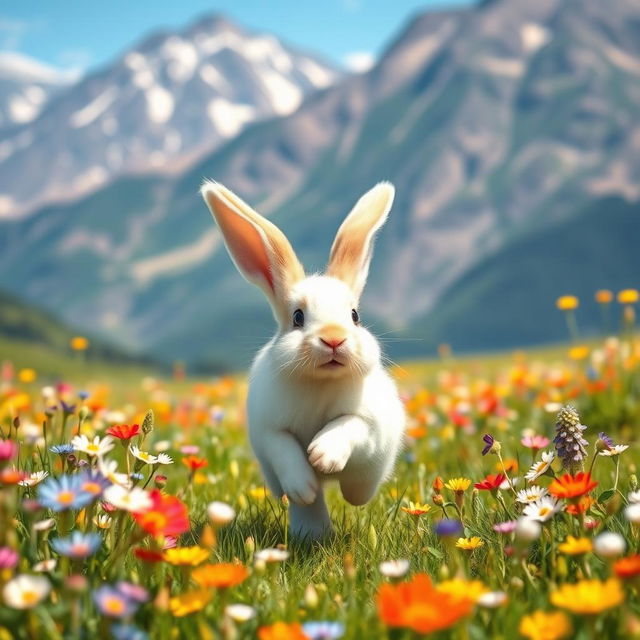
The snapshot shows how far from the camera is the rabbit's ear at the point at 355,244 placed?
396 centimetres

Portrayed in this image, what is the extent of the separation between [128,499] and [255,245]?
1.78 metres

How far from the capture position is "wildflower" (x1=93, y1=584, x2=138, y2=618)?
6.07ft

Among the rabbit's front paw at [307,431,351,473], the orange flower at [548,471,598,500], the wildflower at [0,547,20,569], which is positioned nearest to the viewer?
the wildflower at [0,547,20,569]

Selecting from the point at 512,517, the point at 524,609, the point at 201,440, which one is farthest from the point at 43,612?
the point at 201,440

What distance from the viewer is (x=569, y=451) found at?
128 inches

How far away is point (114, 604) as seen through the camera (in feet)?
6.21

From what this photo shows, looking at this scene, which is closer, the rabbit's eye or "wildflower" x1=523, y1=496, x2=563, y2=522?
"wildflower" x1=523, y1=496, x2=563, y2=522

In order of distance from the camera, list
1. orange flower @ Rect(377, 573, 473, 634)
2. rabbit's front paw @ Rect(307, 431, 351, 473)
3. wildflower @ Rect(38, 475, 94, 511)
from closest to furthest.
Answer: orange flower @ Rect(377, 573, 473, 634), wildflower @ Rect(38, 475, 94, 511), rabbit's front paw @ Rect(307, 431, 351, 473)

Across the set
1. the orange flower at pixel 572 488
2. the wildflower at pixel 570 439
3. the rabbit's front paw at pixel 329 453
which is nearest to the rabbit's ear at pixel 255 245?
the rabbit's front paw at pixel 329 453

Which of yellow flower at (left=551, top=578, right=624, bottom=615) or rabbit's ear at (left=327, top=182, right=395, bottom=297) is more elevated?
yellow flower at (left=551, top=578, right=624, bottom=615)

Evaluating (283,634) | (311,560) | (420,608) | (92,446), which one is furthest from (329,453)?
(420,608)

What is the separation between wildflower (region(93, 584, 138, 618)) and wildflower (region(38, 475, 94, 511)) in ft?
1.07

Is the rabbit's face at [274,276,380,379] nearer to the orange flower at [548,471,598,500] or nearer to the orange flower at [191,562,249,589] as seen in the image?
the orange flower at [548,471,598,500]

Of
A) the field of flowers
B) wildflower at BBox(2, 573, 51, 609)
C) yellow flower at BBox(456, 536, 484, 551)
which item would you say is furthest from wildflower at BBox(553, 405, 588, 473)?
wildflower at BBox(2, 573, 51, 609)
